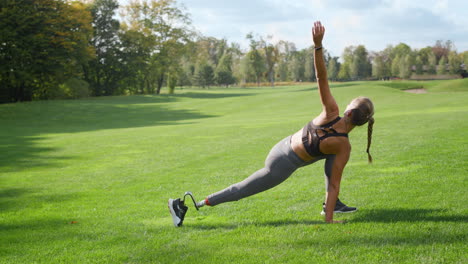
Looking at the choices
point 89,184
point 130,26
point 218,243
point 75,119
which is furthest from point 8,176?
point 130,26

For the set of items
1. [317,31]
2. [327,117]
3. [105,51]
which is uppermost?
[105,51]

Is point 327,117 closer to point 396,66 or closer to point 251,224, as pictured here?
point 251,224

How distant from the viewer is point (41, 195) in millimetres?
7629

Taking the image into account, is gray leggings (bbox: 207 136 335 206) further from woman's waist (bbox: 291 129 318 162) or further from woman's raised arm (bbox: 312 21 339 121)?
woman's raised arm (bbox: 312 21 339 121)

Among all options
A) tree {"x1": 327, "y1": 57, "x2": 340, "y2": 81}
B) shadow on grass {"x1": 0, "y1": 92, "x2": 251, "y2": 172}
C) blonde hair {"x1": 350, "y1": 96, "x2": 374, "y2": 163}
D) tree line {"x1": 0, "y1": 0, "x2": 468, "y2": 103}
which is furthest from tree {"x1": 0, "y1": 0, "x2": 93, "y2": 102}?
tree {"x1": 327, "y1": 57, "x2": 340, "y2": 81}

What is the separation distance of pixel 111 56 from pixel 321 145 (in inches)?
2288

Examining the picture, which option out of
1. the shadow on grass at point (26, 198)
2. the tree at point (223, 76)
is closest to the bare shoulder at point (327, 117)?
the shadow on grass at point (26, 198)

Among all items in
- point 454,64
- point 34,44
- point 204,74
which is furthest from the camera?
point 204,74

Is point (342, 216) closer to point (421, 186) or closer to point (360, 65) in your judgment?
point (421, 186)

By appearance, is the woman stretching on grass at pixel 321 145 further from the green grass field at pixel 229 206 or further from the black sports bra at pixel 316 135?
the green grass field at pixel 229 206

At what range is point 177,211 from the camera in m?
5.28

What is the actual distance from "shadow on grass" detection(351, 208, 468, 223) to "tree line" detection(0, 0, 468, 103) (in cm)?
4143

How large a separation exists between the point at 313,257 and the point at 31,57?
144 ft

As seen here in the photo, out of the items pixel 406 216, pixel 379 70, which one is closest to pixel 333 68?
pixel 379 70
